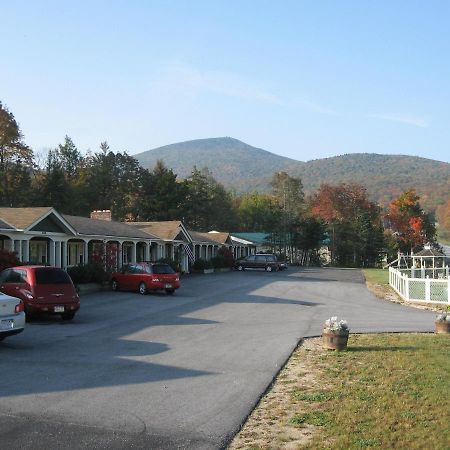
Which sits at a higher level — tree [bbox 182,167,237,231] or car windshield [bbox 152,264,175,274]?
tree [bbox 182,167,237,231]

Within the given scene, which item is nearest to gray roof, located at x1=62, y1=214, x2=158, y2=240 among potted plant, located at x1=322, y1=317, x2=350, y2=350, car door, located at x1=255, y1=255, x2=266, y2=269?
car door, located at x1=255, y1=255, x2=266, y2=269

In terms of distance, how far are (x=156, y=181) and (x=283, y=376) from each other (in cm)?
7344

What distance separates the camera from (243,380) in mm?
9969

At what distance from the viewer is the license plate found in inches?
489

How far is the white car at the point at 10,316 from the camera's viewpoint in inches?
490

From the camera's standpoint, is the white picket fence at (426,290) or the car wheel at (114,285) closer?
the white picket fence at (426,290)

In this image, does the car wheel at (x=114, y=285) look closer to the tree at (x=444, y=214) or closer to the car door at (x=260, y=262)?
the car door at (x=260, y=262)

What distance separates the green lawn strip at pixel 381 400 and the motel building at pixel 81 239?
68.5 ft

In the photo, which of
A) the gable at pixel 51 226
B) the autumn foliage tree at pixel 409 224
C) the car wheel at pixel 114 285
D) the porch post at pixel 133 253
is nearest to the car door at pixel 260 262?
the porch post at pixel 133 253

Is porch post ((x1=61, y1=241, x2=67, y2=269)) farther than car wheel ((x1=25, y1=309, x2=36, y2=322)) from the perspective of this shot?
Yes

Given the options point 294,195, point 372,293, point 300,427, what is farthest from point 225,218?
point 300,427

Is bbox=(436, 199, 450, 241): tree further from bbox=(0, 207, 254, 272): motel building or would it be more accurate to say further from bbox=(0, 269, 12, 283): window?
bbox=(0, 269, 12, 283): window

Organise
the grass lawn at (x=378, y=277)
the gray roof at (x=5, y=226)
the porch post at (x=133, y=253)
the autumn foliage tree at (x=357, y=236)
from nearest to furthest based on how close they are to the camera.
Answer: the gray roof at (x=5, y=226)
the porch post at (x=133, y=253)
the grass lawn at (x=378, y=277)
the autumn foliage tree at (x=357, y=236)

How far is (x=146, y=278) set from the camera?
94.8ft
